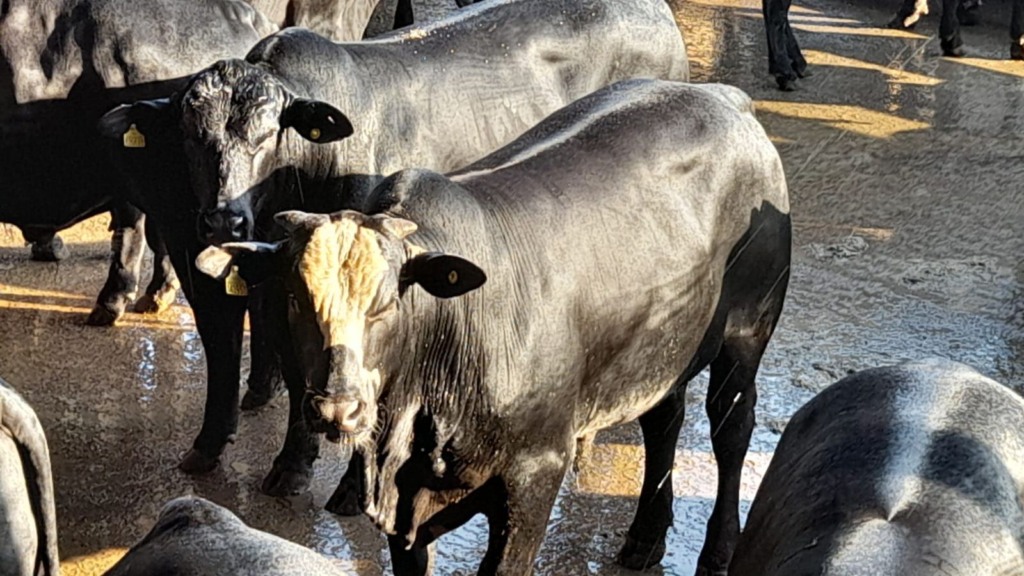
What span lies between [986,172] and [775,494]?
251 inches

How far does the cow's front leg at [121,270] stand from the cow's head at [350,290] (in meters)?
3.53

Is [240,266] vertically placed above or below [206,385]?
above

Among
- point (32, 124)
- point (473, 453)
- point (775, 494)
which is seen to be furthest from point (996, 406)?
point (32, 124)

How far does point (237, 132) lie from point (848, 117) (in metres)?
6.65

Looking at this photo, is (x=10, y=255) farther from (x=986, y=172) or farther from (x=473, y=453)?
(x=986, y=172)

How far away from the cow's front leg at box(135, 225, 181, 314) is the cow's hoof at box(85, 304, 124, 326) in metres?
0.18

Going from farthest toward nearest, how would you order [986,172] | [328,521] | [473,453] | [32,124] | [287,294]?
[986,172] < [32,124] < [328,521] < [473,453] < [287,294]

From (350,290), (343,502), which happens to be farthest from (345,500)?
(350,290)

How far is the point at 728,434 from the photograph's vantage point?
20.1ft

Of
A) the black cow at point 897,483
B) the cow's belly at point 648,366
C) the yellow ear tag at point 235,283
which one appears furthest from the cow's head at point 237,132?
the black cow at point 897,483

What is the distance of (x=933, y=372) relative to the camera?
16.5ft

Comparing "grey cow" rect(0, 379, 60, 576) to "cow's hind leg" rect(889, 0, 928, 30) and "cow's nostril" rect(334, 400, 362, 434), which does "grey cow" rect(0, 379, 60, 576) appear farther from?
Result: "cow's hind leg" rect(889, 0, 928, 30)

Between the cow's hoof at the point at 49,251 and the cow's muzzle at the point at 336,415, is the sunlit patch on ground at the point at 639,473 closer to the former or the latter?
the cow's muzzle at the point at 336,415

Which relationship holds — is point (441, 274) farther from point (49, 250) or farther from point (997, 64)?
point (997, 64)
